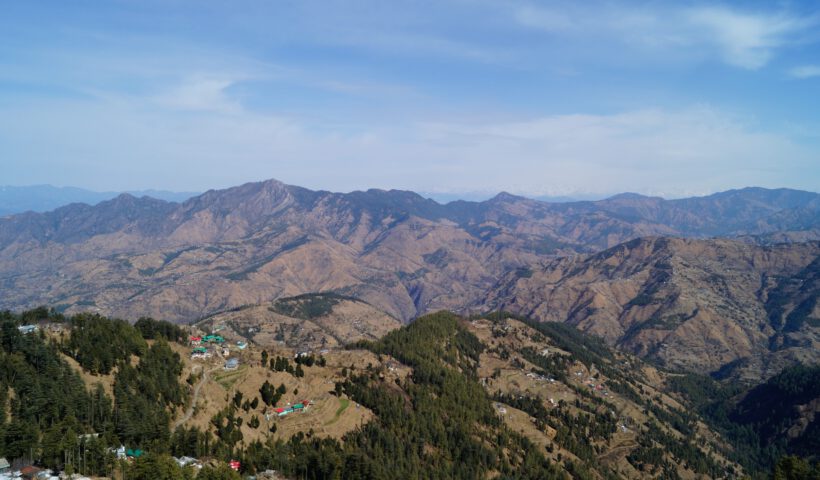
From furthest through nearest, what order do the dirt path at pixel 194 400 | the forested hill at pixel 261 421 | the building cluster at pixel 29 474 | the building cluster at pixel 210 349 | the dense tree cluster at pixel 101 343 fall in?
the building cluster at pixel 210 349 < the dense tree cluster at pixel 101 343 < the dirt path at pixel 194 400 < the forested hill at pixel 261 421 < the building cluster at pixel 29 474

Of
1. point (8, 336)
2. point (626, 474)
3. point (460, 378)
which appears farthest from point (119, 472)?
point (626, 474)

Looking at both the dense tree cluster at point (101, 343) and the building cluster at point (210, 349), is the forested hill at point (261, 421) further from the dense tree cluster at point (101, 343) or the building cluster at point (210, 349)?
the building cluster at point (210, 349)

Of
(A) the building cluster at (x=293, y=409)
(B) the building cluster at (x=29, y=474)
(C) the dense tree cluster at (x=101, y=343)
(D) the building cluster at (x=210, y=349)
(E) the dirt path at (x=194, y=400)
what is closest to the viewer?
(B) the building cluster at (x=29, y=474)

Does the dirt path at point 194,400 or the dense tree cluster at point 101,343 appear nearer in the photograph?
the dirt path at point 194,400

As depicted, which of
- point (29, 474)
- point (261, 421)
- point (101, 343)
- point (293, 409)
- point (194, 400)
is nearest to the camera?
point (29, 474)

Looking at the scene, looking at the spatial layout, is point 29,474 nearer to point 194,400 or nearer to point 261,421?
point 194,400

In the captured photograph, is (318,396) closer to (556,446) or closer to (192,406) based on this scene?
(192,406)

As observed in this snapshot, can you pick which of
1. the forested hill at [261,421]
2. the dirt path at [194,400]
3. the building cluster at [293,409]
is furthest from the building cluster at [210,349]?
the building cluster at [293,409]

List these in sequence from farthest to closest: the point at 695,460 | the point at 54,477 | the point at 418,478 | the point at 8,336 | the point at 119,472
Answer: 1. the point at 695,460
2. the point at 418,478
3. the point at 8,336
4. the point at 119,472
5. the point at 54,477

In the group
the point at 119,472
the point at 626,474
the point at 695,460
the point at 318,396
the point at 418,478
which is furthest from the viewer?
the point at 695,460

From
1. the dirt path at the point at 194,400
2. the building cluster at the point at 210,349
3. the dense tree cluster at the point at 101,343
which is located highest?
the dense tree cluster at the point at 101,343

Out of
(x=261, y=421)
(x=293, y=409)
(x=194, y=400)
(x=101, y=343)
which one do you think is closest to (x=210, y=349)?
(x=194, y=400)
